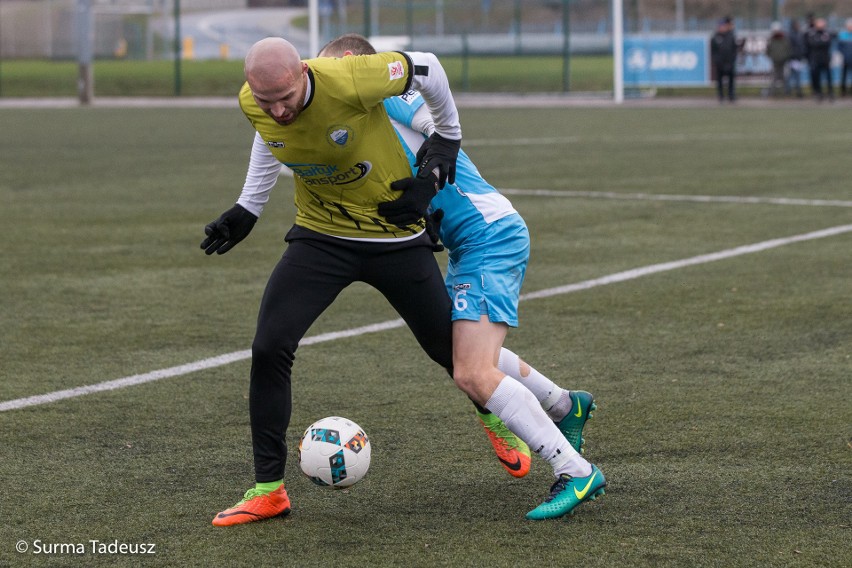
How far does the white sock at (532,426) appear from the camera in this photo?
A: 15.7 ft

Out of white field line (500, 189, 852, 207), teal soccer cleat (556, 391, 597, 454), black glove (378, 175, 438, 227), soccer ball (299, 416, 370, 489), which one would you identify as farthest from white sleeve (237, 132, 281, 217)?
white field line (500, 189, 852, 207)

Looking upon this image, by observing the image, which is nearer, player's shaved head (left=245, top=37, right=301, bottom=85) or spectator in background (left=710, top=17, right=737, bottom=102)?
player's shaved head (left=245, top=37, right=301, bottom=85)

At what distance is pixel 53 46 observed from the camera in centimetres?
5562

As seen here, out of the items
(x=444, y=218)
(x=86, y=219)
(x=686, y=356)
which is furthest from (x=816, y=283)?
(x=86, y=219)

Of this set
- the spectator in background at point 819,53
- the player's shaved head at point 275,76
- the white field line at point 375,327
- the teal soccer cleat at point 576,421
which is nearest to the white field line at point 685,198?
the white field line at point 375,327

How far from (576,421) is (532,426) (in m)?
0.59

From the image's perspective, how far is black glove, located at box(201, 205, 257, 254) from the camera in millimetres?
5047

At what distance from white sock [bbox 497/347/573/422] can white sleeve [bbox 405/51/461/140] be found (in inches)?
36.6

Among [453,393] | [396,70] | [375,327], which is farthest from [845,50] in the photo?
[396,70]

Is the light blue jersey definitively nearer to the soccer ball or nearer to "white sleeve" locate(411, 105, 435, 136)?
"white sleeve" locate(411, 105, 435, 136)

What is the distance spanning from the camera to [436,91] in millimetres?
4773

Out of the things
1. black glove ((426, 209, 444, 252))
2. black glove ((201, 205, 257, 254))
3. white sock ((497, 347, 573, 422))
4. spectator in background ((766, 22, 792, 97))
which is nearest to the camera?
black glove ((426, 209, 444, 252))

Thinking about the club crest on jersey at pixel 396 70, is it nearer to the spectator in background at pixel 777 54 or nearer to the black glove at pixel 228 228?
the black glove at pixel 228 228

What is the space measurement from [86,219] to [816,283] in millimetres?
7036
